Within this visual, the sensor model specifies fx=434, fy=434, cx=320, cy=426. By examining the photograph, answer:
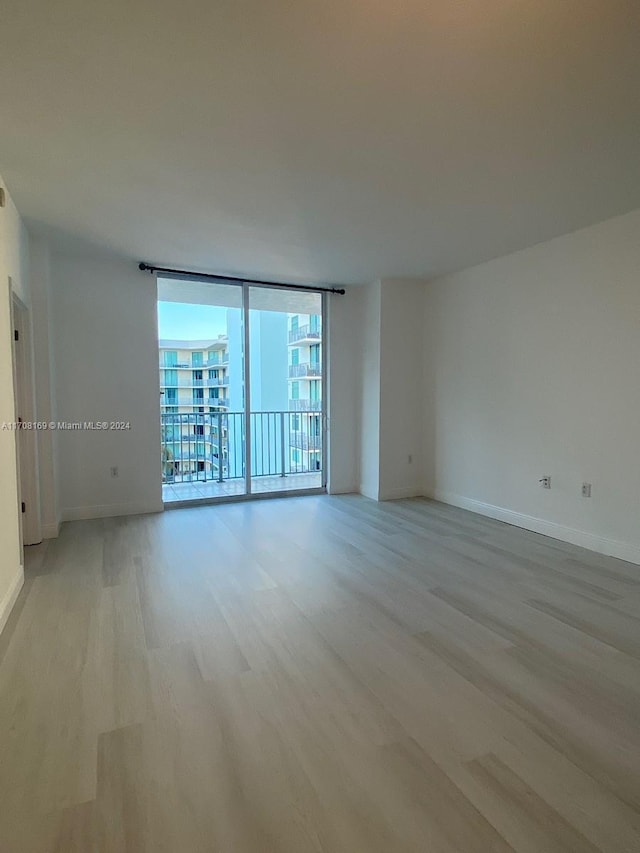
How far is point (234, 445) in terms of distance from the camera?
577 cm

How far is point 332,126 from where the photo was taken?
207 cm

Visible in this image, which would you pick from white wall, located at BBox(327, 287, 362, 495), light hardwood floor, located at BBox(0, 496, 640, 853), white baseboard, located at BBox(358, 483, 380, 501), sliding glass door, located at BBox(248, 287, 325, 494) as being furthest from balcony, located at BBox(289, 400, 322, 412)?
light hardwood floor, located at BBox(0, 496, 640, 853)

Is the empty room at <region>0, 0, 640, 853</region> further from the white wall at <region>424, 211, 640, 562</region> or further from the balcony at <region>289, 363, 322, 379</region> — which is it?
the balcony at <region>289, 363, 322, 379</region>

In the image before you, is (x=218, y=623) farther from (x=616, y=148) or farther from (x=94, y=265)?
(x=94, y=265)

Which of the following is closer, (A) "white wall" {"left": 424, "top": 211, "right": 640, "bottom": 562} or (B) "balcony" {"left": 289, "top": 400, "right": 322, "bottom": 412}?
(A) "white wall" {"left": 424, "top": 211, "right": 640, "bottom": 562}

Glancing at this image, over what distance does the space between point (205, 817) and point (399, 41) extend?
2640mm

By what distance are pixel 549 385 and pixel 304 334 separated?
3032 mm

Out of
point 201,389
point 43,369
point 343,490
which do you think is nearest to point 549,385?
point 343,490

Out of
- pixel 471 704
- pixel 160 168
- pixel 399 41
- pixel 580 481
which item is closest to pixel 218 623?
pixel 471 704

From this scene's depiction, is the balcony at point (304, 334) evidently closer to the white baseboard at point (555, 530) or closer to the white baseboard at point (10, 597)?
the white baseboard at point (555, 530)

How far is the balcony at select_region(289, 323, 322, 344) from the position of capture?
18.2 feet

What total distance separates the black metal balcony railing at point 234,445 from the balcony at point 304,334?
101 centimetres

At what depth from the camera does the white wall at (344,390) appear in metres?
5.42

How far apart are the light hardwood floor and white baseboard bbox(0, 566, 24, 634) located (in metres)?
0.05
